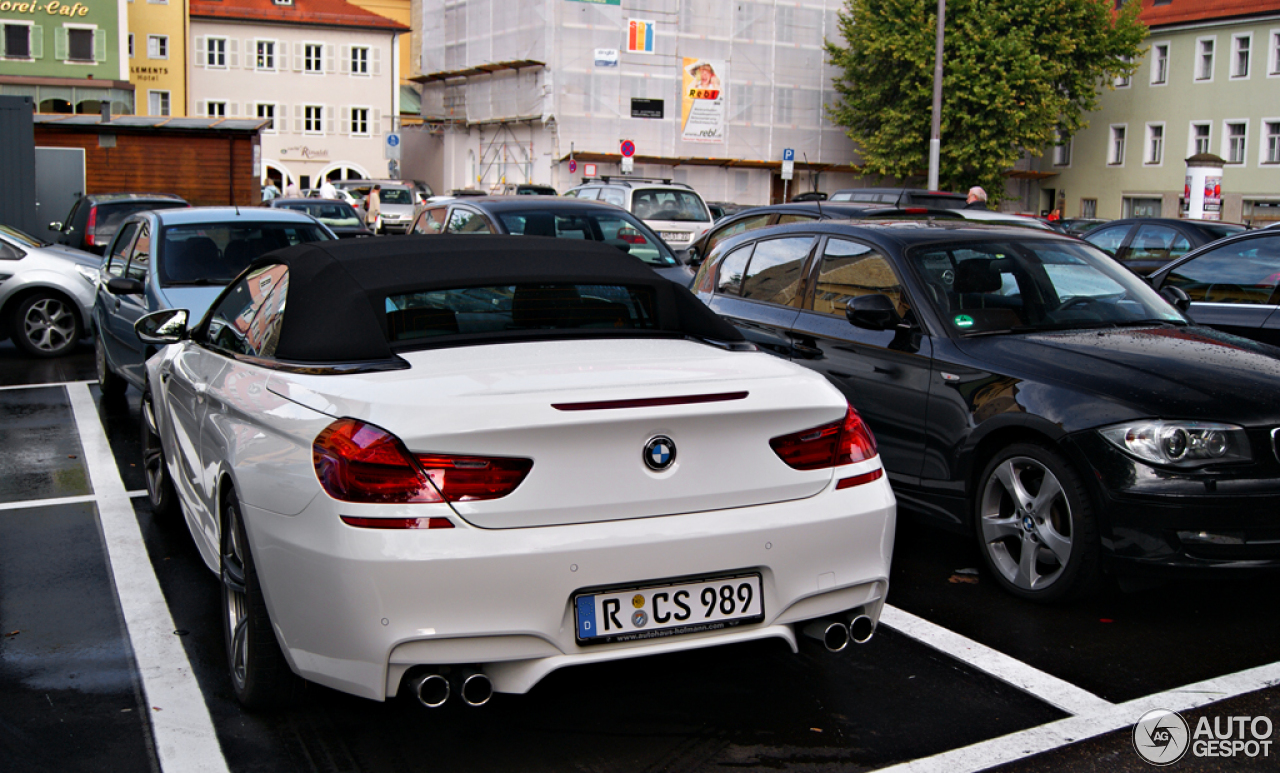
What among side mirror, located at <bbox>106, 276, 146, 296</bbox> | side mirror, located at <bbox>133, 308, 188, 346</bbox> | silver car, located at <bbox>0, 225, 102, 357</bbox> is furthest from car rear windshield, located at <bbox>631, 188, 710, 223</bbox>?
side mirror, located at <bbox>133, 308, 188, 346</bbox>

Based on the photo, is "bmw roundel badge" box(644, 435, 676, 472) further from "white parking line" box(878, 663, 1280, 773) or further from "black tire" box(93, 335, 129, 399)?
"black tire" box(93, 335, 129, 399)

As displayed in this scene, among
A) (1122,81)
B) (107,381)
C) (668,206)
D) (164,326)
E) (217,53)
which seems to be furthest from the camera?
(217,53)

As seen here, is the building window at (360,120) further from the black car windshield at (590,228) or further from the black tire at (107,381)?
the black tire at (107,381)

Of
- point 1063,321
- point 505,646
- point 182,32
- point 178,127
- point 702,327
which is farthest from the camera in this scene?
point 182,32

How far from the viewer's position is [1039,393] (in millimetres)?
5137

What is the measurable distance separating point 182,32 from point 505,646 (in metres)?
66.8

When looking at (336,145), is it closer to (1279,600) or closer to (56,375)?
(56,375)

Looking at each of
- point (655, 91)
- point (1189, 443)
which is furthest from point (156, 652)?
point (655, 91)

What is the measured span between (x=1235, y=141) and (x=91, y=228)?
47.1m

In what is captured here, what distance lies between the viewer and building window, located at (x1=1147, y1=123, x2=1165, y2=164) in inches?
2169

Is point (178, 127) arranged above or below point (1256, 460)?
above

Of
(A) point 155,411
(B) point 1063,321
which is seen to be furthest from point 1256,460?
(A) point 155,411

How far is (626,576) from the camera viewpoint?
3.34 m

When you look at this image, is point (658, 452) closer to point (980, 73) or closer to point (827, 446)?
point (827, 446)
